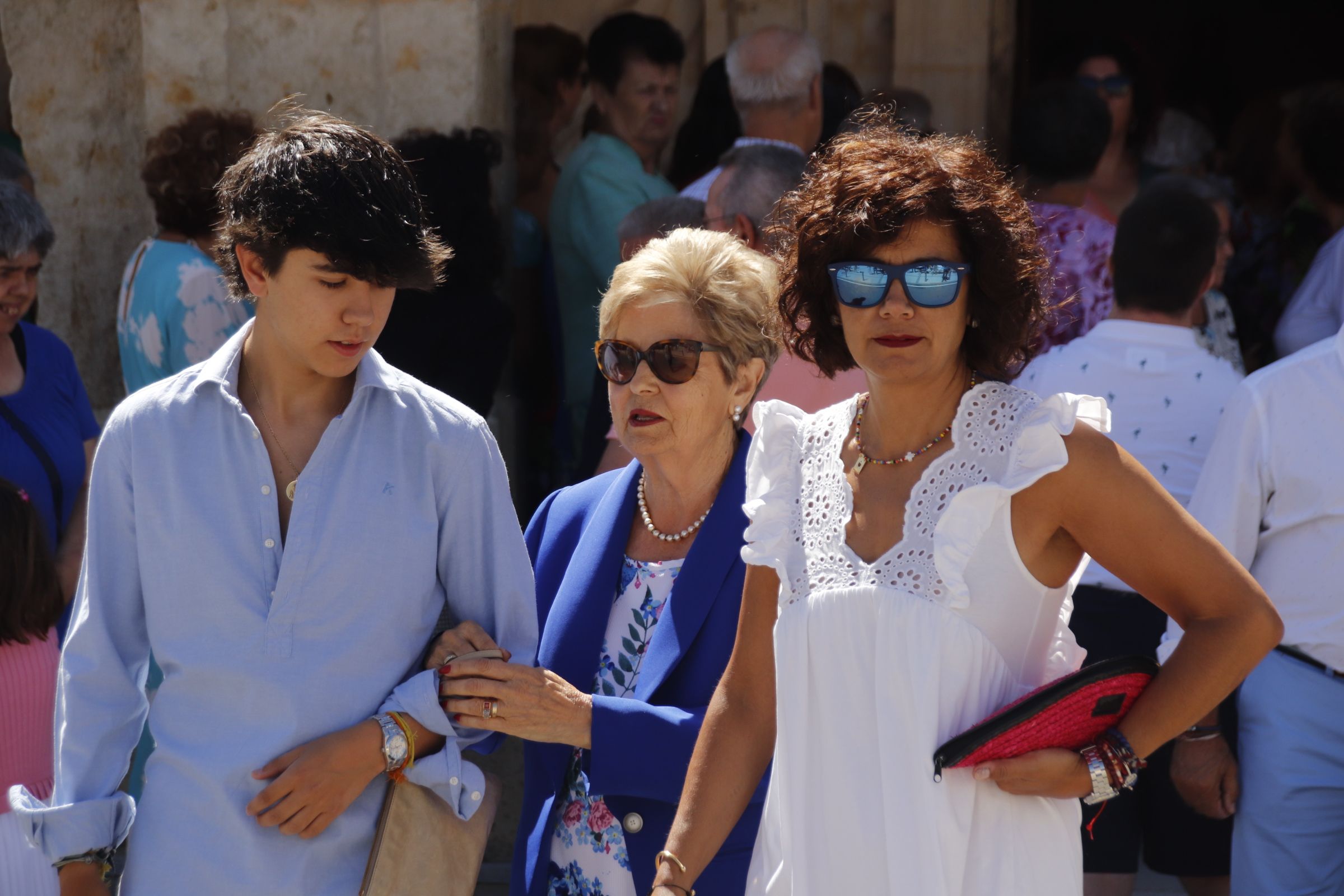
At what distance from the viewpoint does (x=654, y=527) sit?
269cm

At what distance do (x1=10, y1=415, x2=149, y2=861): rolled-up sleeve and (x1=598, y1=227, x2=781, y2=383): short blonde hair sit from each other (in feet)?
3.18

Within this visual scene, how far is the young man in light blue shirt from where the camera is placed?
212 cm

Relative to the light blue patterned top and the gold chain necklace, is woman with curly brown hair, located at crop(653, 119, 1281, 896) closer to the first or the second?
the gold chain necklace

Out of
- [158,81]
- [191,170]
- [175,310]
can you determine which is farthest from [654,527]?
[158,81]

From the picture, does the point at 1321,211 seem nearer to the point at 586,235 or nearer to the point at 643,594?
the point at 586,235

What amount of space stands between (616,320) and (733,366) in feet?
0.81

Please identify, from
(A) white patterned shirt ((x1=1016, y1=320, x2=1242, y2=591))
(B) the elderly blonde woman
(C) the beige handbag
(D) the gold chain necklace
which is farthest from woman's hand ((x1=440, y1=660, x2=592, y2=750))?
(A) white patterned shirt ((x1=1016, y1=320, x2=1242, y2=591))

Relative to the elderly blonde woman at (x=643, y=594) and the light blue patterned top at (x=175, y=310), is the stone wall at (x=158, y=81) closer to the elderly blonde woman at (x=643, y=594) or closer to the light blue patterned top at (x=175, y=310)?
the light blue patterned top at (x=175, y=310)

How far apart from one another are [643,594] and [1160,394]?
1.61m

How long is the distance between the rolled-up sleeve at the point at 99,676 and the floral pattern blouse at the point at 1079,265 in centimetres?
282

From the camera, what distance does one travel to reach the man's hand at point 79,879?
218 centimetres

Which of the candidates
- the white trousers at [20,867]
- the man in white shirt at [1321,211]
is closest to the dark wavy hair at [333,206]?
the white trousers at [20,867]

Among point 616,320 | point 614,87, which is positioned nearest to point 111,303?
point 614,87

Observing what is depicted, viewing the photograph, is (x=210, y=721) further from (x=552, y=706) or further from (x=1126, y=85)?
(x=1126, y=85)
